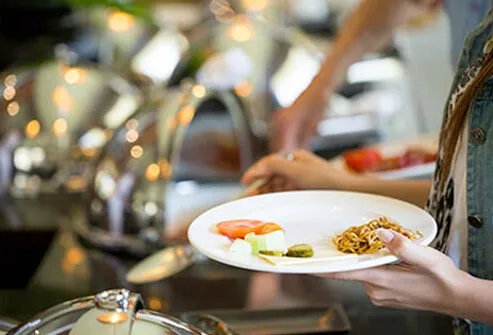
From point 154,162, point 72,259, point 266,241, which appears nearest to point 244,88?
point 154,162

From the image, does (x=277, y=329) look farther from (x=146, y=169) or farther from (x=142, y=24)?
(x=142, y=24)

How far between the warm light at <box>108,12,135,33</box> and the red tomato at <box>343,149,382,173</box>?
0.64 meters

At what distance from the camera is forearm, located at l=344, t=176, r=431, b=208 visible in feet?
4.26

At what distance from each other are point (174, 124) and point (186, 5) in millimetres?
1837

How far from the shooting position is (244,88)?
2.00 metres

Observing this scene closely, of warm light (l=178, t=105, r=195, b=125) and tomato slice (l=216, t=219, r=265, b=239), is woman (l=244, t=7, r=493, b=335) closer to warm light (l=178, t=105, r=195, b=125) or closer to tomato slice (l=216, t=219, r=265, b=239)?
tomato slice (l=216, t=219, r=265, b=239)

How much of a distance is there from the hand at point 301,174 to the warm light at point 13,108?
825 millimetres

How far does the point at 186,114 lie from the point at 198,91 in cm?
8

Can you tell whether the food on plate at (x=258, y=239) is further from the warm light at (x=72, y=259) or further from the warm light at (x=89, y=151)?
the warm light at (x=89, y=151)

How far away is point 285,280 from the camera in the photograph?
1526 millimetres

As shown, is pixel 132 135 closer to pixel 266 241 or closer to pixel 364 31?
pixel 364 31

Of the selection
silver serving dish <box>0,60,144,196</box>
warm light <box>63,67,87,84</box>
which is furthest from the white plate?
warm light <box>63,67,87,84</box>

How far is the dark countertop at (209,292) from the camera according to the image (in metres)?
1.36

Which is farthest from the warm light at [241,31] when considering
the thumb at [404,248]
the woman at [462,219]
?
the thumb at [404,248]
